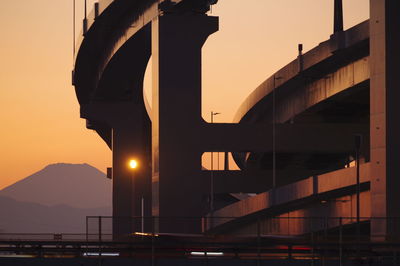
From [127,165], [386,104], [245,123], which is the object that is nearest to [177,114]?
[245,123]

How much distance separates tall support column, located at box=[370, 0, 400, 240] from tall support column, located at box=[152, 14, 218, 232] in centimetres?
1734

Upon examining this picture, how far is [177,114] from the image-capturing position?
79938mm

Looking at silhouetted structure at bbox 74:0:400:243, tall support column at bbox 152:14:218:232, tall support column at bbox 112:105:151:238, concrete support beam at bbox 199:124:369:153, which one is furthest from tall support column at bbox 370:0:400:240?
tall support column at bbox 112:105:151:238

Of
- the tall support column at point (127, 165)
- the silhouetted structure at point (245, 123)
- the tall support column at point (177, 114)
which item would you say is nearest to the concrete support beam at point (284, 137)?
the silhouetted structure at point (245, 123)

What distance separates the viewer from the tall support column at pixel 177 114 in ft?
259

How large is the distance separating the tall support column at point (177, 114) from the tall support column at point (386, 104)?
17.3 m

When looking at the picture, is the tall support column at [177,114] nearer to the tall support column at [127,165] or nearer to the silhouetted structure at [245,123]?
the silhouetted structure at [245,123]

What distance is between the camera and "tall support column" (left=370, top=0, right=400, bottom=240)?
63.4 metres

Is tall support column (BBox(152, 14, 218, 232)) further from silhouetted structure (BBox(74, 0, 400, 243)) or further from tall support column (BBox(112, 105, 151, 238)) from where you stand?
tall support column (BBox(112, 105, 151, 238))

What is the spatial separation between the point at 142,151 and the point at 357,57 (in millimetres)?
36440

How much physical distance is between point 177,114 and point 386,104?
789 inches

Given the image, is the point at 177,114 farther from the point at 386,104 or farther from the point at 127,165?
the point at 127,165

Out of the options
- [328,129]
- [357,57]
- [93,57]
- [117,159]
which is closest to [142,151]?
[117,159]

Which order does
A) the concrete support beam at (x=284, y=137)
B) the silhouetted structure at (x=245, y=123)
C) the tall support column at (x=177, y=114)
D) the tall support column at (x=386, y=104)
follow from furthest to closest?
the concrete support beam at (x=284, y=137), the tall support column at (x=177, y=114), the silhouetted structure at (x=245, y=123), the tall support column at (x=386, y=104)
